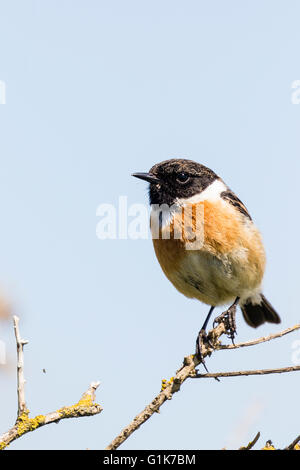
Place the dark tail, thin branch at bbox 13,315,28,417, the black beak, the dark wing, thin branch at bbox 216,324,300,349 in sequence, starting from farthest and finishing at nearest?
1. the dark tail
2. the dark wing
3. the black beak
4. thin branch at bbox 216,324,300,349
5. thin branch at bbox 13,315,28,417

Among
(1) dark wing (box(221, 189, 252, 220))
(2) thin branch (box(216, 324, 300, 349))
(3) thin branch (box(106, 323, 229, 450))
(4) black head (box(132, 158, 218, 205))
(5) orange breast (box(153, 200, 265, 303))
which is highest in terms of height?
(4) black head (box(132, 158, 218, 205))

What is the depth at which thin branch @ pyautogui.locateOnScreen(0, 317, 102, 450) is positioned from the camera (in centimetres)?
254

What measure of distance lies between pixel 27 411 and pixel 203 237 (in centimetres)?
273

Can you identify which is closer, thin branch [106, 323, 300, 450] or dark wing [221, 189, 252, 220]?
thin branch [106, 323, 300, 450]

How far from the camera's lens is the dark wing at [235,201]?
582cm

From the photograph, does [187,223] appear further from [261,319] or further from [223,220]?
[261,319]

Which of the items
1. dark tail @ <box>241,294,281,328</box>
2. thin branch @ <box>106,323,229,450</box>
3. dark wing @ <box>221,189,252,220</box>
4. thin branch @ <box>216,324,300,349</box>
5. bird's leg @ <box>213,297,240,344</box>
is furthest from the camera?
dark tail @ <box>241,294,281,328</box>

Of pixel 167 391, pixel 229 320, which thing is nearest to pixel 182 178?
pixel 229 320

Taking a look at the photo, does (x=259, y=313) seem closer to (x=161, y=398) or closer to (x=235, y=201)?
(x=235, y=201)

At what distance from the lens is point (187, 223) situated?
544 cm

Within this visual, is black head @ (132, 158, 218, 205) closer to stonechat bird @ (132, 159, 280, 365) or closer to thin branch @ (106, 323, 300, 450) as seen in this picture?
stonechat bird @ (132, 159, 280, 365)

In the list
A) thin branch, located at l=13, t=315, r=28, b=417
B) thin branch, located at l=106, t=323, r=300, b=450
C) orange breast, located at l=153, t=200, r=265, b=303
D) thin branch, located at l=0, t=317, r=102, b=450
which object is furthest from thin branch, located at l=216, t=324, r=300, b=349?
orange breast, located at l=153, t=200, r=265, b=303

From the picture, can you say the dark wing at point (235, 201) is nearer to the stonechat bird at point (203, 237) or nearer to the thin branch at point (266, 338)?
the stonechat bird at point (203, 237)
